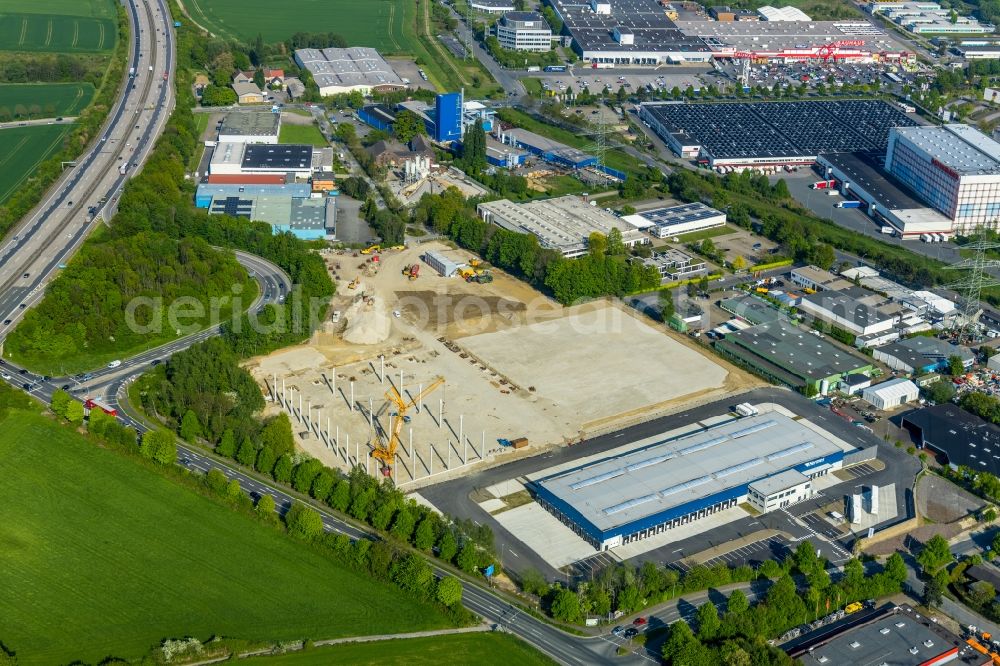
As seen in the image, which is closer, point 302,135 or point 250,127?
point 250,127

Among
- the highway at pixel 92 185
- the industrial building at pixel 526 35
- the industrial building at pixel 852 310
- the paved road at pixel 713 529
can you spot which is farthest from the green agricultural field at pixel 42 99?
the industrial building at pixel 852 310

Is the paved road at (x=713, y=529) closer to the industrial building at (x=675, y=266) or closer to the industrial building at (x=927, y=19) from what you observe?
the industrial building at (x=675, y=266)

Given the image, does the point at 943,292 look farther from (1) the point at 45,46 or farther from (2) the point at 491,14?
(1) the point at 45,46

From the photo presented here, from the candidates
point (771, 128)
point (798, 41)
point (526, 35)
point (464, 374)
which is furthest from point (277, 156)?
point (798, 41)

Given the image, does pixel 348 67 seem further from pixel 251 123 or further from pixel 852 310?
pixel 852 310

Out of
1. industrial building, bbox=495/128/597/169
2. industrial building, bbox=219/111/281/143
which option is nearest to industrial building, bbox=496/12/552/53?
industrial building, bbox=495/128/597/169

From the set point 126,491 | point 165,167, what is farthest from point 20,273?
point 126,491
